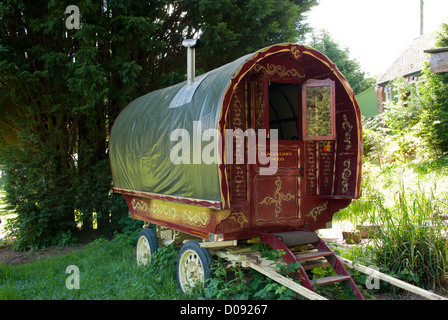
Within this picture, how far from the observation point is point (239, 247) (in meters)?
5.09

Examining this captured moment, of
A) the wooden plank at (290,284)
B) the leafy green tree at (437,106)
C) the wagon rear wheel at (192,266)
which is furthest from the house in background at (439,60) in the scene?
the leafy green tree at (437,106)

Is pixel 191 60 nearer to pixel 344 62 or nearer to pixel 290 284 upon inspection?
pixel 290 284

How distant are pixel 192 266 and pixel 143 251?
2.05 metres

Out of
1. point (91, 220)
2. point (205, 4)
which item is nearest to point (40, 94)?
point (91, 220)

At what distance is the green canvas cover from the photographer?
4484 mm

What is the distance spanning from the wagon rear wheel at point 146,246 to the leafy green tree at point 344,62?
2618cm

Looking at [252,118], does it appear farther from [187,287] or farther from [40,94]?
[40,94]

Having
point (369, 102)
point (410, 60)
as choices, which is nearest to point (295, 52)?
point (410, 60)

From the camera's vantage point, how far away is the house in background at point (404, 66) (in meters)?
18.6

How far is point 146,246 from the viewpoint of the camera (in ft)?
21.9

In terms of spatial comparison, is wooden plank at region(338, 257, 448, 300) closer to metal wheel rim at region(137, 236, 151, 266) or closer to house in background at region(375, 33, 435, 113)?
metal wheel rim at region(137, 236, 151, 266)

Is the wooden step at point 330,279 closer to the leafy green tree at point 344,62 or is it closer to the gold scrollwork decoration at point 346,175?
the gold scrollwork decoration at point 346,175

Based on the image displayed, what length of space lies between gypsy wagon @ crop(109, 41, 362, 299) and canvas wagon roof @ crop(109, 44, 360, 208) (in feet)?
0.06

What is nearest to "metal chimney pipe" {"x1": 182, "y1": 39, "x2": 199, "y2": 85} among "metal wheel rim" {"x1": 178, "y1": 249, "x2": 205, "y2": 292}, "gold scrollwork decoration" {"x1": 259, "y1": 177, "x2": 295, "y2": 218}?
"gold scrollwork decoration" {"x1": 259, "y1": 177, "x2": 295, "y2": 218}
